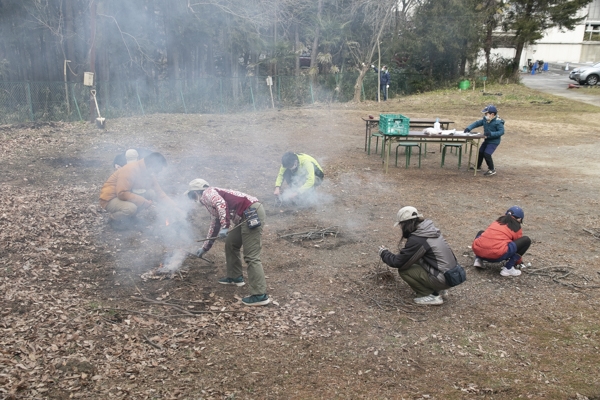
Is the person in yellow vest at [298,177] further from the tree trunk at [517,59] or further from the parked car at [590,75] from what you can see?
the parked car at [590,75]

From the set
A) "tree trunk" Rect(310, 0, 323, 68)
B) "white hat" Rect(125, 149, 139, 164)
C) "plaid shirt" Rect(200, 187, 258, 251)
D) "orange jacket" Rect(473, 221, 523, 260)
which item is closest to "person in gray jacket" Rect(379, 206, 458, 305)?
"orange jacket" Rect(473, 221, 523, 260)

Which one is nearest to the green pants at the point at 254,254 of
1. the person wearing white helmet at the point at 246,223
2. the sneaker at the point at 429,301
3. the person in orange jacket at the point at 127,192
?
the person wearing white helmet at the point at 246,223

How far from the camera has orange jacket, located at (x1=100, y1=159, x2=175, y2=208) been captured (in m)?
6.89

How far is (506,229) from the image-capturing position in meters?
5.62

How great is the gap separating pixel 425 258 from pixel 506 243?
119 centimetres

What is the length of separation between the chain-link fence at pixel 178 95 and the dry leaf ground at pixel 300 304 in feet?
17.5

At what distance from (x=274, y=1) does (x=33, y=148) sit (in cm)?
1217

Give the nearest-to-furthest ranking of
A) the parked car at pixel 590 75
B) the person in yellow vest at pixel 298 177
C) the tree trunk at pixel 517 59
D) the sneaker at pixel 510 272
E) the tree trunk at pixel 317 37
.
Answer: the sneaker at pixel 510 272 < the person in yellow vest at pixel 298 177 < the tree trunk at pixel 317 37 < the tree trunk at pixel 517 59 < the parked car at pixel 590 75

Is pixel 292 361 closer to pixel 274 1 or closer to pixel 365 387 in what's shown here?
pixel 365 387

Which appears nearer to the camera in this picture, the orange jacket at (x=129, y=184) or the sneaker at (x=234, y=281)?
the sneaker at (x=234, y=281)

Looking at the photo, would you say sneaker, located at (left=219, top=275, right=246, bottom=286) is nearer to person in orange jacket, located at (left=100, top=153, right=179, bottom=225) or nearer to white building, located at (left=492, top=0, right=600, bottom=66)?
person in orange jacket, located at (left=100, top=153, right=179, bottom=225)

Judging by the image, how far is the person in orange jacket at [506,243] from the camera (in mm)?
5539

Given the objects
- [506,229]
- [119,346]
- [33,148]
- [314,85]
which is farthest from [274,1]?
[119,346]

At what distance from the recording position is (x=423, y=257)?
197 inches
